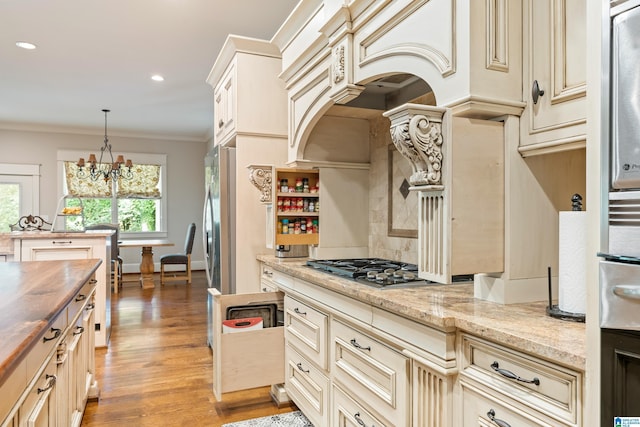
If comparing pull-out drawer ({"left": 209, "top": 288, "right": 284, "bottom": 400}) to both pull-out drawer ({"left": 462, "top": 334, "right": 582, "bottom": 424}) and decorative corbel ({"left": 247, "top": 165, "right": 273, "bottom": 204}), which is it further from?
A: pull-out drawer ({"left": 462, "top": 334, "right": 582, "bottom": 424})

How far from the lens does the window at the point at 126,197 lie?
7711 mm

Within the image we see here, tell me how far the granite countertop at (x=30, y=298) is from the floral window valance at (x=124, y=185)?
5858mm

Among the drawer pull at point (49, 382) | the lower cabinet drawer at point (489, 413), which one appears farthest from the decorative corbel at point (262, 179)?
the lower cabinet drawer at point (489, 413)

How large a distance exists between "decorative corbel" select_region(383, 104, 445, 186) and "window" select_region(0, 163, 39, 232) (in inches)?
318

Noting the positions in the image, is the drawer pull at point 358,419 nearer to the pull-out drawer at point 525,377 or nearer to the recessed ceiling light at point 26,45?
the pull-out drawer at point 525,377

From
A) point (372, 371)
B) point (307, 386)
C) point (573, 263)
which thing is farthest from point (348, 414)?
point (573, 263)

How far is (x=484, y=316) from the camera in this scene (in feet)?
4.09

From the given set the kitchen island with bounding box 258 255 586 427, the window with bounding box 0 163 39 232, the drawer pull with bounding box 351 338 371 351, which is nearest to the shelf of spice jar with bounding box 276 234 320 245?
the kitchen island with bounding box 258 255 586 427

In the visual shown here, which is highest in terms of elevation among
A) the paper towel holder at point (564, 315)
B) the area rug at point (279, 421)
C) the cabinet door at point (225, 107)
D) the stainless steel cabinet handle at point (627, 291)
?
the cabinet door at point (225, 107)

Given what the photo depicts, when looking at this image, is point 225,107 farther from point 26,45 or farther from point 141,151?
point 141,151

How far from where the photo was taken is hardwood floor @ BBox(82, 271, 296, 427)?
8.07 feet

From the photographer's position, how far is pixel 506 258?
4.70ft

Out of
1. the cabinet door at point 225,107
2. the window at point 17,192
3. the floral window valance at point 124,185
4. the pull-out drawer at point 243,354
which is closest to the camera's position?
the pull-out drawer at point 243,354

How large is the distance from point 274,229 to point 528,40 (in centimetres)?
188
